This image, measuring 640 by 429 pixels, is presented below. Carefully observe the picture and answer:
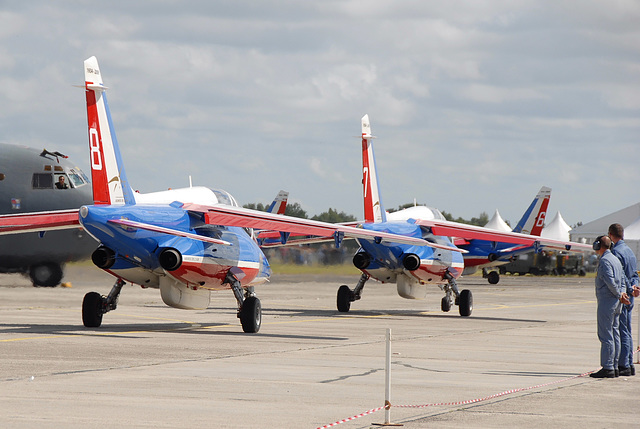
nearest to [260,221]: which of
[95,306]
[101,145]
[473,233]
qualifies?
[101,145]

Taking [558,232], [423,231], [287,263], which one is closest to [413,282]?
[423,231]

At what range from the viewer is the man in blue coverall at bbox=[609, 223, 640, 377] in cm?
1475

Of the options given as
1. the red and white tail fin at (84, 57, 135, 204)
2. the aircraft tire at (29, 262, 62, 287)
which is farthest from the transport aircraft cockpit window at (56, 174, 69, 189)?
the red and white tail fin at (84, 57, 135, 204)

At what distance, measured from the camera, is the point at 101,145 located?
20.0m

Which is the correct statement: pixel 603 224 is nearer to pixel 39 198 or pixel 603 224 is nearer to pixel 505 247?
pixel 505 247

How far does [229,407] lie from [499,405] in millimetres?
3094

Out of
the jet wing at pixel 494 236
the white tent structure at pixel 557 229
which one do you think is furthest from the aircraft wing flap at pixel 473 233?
the white tent structure at pixel 557 229

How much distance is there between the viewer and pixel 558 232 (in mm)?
95000

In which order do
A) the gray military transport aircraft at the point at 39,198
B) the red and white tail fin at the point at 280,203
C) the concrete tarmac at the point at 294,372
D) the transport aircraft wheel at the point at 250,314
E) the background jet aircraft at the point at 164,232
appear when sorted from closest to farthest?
the concrete tarmac at the point at 294,372
the background jet aircraft at the point at 164,232
the transport aircraft wheel at the point at 250,314
the gray military transport aircraft at the point at 39,198
the red and white tail fin at the point at 280,203

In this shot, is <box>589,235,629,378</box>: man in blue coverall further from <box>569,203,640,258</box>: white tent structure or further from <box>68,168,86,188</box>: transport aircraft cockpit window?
<box>569,203,640,258</box>: white tent structure

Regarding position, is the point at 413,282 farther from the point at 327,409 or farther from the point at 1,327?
the point at 327,409

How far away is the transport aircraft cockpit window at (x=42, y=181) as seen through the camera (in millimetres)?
35125

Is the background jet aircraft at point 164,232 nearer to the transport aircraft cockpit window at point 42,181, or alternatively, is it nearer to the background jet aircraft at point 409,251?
the background jet aircraft at point 409,251

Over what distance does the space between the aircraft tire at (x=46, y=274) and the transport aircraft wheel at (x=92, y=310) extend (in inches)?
632
